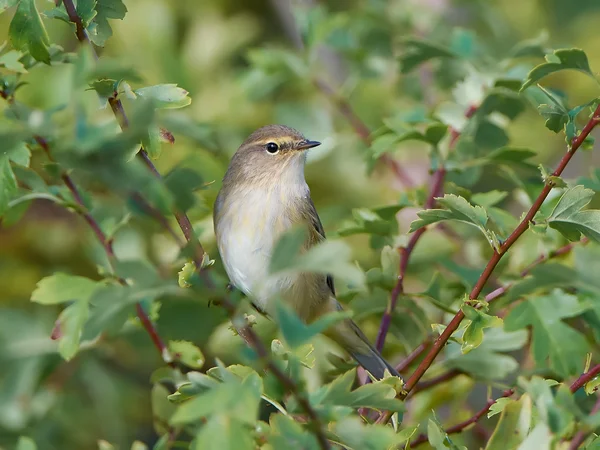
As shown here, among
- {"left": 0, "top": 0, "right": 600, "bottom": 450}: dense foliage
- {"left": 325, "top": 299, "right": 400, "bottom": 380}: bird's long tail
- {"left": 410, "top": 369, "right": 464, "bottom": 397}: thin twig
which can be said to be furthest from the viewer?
{"left": 325, "top": 299, "right": 400, "bottom": 380}: bird's long tail

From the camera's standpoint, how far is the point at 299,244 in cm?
110

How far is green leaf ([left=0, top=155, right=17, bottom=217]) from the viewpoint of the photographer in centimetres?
164

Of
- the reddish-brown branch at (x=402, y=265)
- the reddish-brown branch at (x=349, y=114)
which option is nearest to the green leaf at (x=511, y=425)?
the reddish-brown branch at (x=402, y=265)

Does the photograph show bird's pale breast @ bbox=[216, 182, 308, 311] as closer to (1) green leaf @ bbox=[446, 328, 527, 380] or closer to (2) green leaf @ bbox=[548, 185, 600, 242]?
(1) green leaf @ bbox=[446, 328, 527, 380]

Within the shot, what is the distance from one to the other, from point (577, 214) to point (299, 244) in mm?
732

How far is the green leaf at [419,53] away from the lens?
2.39 m

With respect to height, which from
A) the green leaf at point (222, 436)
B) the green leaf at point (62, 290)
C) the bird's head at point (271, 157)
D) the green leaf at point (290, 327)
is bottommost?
the bird's head at point (271, 157)

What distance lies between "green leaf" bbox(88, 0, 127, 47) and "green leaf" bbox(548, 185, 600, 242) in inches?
41.3

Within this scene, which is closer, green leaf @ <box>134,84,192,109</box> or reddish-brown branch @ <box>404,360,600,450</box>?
reddish-brown branch @ <box>404,360,600,450</box>

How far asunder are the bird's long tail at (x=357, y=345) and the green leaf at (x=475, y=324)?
64cm

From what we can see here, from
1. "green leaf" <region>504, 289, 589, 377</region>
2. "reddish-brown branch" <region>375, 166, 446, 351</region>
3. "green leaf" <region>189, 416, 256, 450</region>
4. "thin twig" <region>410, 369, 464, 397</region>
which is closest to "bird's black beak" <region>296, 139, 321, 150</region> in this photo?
"reddish-brown branch" <region>375, 166, 446, 351</region>

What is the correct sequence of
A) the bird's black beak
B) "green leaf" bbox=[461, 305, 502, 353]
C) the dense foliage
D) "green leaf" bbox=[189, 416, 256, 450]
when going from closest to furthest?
"green leaf" bbox=[189, 416, 256, 450]
the dense foliage
"green leaf" bbox=[461, 305, 502, 353]
the bird's black beak

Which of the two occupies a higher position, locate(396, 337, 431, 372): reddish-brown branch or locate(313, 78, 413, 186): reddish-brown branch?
locate(313, 78, 413, 186): reddish-brown branch

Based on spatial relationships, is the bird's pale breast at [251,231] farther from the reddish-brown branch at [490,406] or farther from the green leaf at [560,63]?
the green leaf at [560,63]
